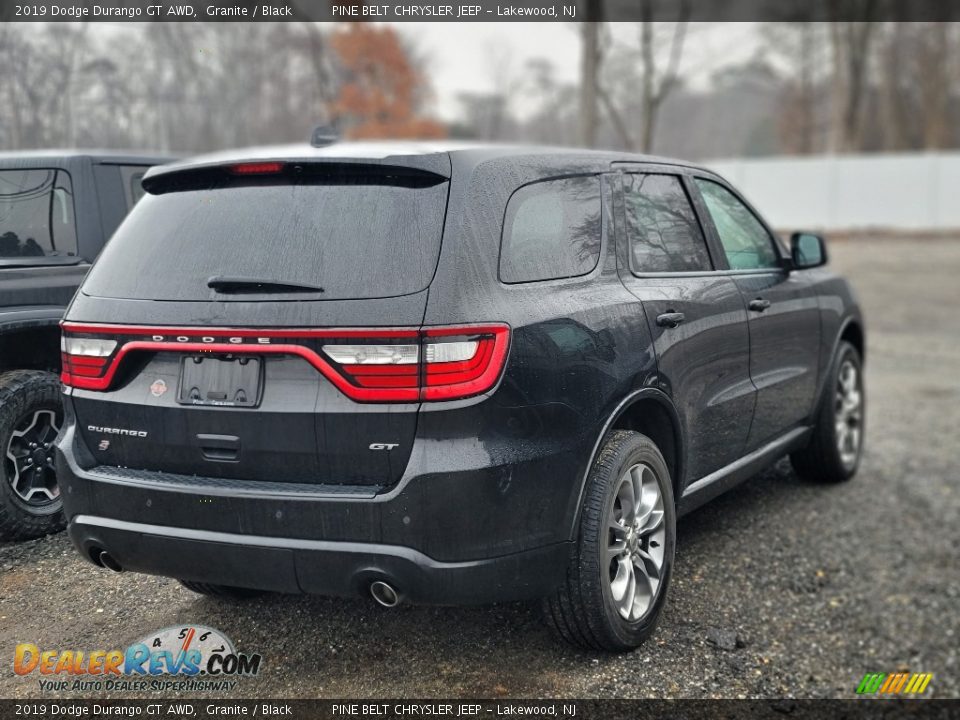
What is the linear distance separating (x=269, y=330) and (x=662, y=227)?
6.56 feet

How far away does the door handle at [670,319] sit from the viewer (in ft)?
12.7

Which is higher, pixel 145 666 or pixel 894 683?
pixel 145 666

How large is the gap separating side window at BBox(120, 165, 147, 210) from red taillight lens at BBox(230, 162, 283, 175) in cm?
210

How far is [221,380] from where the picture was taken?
3090mm

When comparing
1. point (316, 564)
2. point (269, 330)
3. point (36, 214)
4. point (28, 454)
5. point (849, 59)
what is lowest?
point (28, 454)

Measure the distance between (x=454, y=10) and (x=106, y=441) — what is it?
731cm

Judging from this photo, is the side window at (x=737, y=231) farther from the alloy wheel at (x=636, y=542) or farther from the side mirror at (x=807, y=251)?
the alloy wheel at (x=636, y=542)

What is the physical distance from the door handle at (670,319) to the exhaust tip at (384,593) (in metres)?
1.56

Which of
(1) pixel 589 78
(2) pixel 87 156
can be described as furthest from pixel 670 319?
(1) pixel 589 78

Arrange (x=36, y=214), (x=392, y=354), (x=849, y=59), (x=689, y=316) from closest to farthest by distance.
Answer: (x=392, y=354), (x=689, y=316), (x=36, y=214), (x=849, y=59)

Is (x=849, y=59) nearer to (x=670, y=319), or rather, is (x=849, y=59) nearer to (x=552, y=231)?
(x=670, y=319)

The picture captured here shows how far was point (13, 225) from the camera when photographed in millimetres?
4672

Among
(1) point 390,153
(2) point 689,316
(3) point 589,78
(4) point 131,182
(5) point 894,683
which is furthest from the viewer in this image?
(3) point 589,78

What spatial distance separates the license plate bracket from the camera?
305 centimetres
